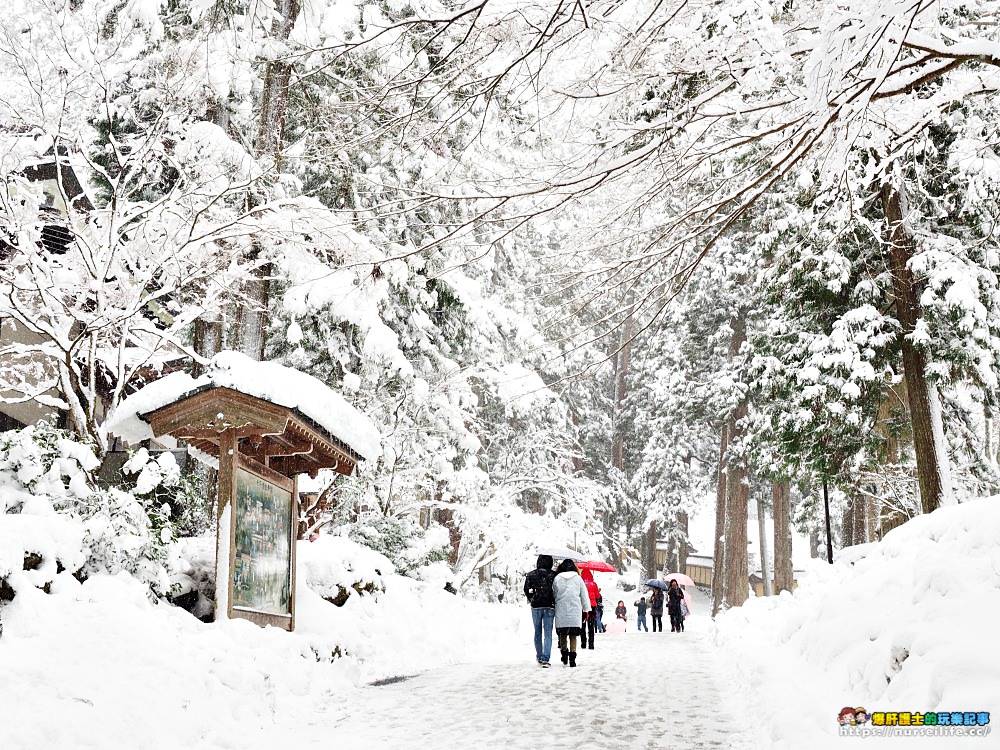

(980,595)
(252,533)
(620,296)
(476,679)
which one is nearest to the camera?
(980,595)

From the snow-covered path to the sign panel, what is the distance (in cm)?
141

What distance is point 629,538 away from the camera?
46281mm

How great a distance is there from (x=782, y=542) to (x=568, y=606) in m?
14.6

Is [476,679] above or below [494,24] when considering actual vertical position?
below

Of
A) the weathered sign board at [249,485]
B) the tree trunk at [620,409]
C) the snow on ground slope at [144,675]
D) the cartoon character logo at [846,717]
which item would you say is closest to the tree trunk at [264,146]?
the weathered sign board at [249,485]

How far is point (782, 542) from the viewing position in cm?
2358

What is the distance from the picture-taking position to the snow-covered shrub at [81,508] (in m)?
7.30

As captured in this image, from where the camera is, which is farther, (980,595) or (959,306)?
(959,306)

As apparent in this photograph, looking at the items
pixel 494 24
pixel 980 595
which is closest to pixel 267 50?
→ pixel 494 24

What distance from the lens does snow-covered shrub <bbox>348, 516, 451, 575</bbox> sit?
1498 centimetres

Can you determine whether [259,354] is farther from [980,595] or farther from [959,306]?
[959,306]

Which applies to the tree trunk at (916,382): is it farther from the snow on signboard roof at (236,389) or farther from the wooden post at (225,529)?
the wooden post at (225,529)

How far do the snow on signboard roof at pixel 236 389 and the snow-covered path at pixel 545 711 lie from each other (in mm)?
2999

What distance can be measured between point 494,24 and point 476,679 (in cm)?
740
